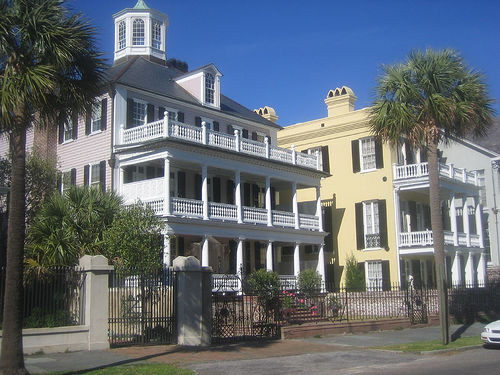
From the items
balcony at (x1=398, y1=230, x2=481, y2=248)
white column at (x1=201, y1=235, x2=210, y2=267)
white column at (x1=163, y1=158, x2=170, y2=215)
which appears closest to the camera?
white column at (x1=163, y1=158, x2=170, y2=215)

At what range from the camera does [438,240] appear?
20922mm

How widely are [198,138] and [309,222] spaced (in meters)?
8.80

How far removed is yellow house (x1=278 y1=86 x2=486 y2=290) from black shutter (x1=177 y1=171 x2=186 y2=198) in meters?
7.21

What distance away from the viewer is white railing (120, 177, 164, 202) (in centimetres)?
2727

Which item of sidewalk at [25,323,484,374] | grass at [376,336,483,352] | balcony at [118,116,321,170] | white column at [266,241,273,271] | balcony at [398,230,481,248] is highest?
balcony at [118,116,321,170]

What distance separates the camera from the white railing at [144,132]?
90.8ft

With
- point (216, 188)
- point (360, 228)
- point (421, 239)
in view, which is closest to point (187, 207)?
point (216, 188)

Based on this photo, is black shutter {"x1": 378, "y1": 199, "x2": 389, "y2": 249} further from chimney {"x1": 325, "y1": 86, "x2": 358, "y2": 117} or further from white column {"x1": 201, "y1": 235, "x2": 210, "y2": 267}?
white column {"x1": 201, "y1": 235, "x2": 210, "y2": 267}

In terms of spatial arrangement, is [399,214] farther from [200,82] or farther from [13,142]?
[13,142]

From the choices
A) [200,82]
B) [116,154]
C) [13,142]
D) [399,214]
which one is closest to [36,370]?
[13,142]

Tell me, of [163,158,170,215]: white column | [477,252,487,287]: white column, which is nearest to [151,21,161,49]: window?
[163,158,170,215]: white column

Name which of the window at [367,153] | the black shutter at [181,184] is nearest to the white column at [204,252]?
the black shutter at [181,184]

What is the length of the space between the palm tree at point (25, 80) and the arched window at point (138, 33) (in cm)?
2253

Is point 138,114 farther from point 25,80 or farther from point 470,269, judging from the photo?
point 470,269
